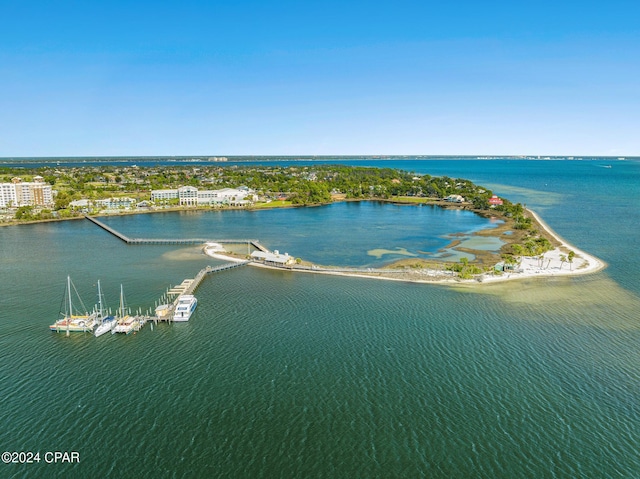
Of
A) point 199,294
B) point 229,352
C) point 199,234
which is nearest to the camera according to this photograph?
point 229,352

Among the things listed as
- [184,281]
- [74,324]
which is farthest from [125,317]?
[184,281]

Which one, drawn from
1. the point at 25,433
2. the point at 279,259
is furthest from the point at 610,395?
the point at 279,259

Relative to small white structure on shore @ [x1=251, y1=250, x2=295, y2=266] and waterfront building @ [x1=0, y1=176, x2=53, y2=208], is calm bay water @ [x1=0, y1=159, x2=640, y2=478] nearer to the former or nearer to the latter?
small white structure on shore @ [x1=251, y1=250, x2=295, y2=266]

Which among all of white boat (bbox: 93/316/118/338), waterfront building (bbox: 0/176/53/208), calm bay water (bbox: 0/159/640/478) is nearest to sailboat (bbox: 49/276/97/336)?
calm bay water (bbox: 0/159/640/478)

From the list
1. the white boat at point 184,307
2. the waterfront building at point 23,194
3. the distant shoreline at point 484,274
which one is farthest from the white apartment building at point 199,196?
the white boat at point 184,307

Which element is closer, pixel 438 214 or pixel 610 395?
pixel 610 395

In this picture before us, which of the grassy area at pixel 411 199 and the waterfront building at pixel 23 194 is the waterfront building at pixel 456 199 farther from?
the waterfront building at pixel 23 194

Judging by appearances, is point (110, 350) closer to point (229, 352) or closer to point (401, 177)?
point (229, 352)
